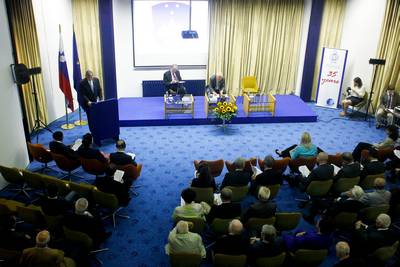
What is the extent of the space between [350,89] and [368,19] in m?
2.08

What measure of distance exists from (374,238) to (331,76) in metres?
7.99

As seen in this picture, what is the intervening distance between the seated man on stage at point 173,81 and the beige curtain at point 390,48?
18.8 feet

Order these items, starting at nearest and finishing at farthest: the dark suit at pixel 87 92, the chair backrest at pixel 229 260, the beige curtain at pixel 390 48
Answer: the chair backrest at pixel 229 260, the dark suit at pixel 87 92, the beige curtain at pixel 390 48

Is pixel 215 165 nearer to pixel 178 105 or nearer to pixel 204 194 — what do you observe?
pixel 204 194

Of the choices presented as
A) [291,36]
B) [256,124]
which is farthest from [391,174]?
[291,36]

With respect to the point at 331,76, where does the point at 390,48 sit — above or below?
above

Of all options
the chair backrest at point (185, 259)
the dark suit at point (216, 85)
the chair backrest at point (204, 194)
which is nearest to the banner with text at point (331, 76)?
the dark suit at point (216, 85)

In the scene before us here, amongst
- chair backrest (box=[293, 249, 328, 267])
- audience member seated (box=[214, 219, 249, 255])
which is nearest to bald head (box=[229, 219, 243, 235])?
audience member seated (box=[214, 219, 249, 255])

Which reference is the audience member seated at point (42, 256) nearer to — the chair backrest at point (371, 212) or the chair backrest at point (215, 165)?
the chair backrest at point (215, 165)

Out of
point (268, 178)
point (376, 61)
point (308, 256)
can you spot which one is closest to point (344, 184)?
point (268, 178)

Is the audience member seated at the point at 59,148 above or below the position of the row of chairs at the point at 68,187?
above

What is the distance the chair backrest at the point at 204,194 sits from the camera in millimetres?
5227

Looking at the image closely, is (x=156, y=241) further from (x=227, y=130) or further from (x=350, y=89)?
(x=350, y=89)

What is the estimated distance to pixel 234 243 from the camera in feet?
13.0
